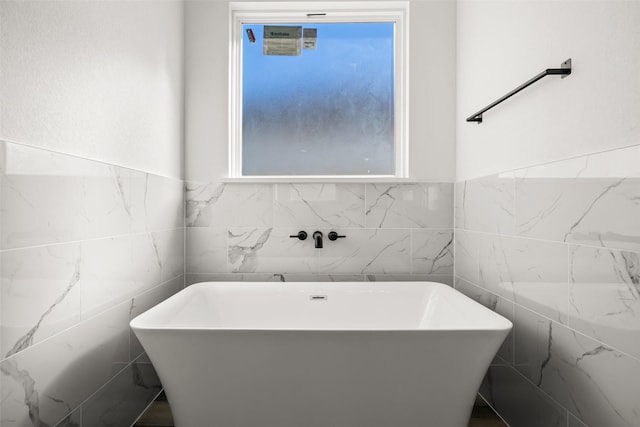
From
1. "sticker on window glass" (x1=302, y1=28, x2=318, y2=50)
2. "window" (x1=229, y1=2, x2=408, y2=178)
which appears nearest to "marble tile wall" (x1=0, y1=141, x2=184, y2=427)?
"window" (x1=229, y1=2, x2=408, y2=178)

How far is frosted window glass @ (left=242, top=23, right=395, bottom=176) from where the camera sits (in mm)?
2396

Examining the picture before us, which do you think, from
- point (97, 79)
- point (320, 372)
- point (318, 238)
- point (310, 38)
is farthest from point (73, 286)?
point (310, 38)

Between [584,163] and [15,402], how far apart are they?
1819 mm

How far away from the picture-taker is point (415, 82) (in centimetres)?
225

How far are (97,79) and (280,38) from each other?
1.31m

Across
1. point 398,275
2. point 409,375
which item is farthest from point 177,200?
point 409,375

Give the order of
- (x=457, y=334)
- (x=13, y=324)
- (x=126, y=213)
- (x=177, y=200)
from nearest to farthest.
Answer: (x=13, y=324)
(x=457, y=334)
(x=126, y=213)
(x=177, y=200)

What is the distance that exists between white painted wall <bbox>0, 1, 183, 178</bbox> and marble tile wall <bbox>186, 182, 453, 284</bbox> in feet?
1.75

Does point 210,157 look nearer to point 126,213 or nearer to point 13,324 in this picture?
point 126,213

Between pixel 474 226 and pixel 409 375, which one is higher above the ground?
pixel 474 226

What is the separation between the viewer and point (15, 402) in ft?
3.36

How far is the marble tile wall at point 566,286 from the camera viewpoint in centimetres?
104

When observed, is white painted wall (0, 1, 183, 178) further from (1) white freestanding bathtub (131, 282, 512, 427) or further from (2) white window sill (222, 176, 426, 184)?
(1) white freestanding bathtub (131, 282, 512, 427)

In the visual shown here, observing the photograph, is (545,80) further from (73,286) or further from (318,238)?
(73,286)
